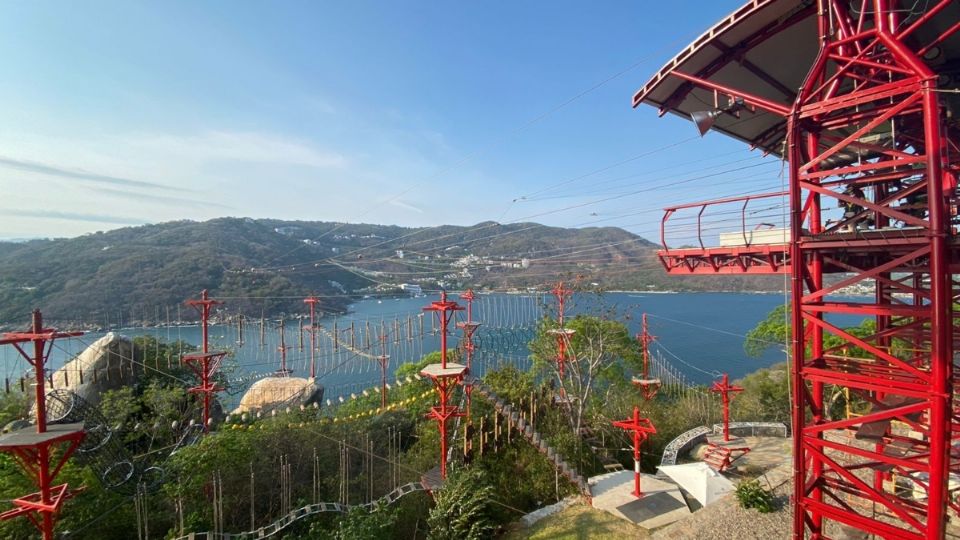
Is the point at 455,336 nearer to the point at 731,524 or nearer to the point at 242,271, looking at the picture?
the point at 242,271

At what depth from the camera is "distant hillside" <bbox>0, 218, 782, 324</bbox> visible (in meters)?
25.8

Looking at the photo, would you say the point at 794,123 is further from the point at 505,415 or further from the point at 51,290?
the point at 51,290

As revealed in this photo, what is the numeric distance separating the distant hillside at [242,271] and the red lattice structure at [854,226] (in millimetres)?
10674

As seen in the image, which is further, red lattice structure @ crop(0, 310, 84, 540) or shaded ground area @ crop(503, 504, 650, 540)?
shaded ground area @ crop(503, 504, 650, 540)

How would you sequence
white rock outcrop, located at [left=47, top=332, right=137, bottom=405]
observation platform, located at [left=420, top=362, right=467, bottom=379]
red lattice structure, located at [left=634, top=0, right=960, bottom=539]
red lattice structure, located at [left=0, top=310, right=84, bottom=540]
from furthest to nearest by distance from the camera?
1. white rock outcrop, located at [left=47, top=332, right=137, bottom=405]
2. observation platform, located at [left=420, top=362, right=467, bottom=379]
3. red lattice structure, located at [left=0, top=310, right=84, bottom=540]
4. red lattice structure, located at [left=634, top=0, right=960, bottom=539]

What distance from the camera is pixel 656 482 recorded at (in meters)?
11.5

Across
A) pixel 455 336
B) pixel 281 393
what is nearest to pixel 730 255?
pixel 281 393

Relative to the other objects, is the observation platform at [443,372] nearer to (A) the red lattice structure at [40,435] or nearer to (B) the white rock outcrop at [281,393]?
(A) the red lattice structure at [40,435]

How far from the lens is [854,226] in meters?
6.47

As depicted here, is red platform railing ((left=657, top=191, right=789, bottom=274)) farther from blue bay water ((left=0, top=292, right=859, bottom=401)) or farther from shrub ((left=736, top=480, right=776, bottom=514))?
blue bay water ((left=0, top=292, right=859, bottom=401))

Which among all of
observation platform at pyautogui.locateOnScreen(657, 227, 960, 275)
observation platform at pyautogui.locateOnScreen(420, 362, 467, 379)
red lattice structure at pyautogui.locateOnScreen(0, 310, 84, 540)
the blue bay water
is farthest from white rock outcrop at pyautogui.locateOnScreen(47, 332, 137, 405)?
observation platform at pyautogui.locateOnScreen(657, 227, 960, 275)

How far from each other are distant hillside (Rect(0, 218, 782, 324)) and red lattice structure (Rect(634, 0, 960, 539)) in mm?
10674

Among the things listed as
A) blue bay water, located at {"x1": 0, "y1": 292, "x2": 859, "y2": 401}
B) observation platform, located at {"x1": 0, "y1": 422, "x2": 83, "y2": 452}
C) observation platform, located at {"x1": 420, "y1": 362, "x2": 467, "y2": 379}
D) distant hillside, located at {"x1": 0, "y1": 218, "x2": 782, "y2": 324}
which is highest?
distant hillside, located at {"x1": 0, "y1": 218, "x2": 782, "y2": 324}

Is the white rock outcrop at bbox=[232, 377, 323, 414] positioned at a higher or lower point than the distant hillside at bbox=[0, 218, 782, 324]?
lower
